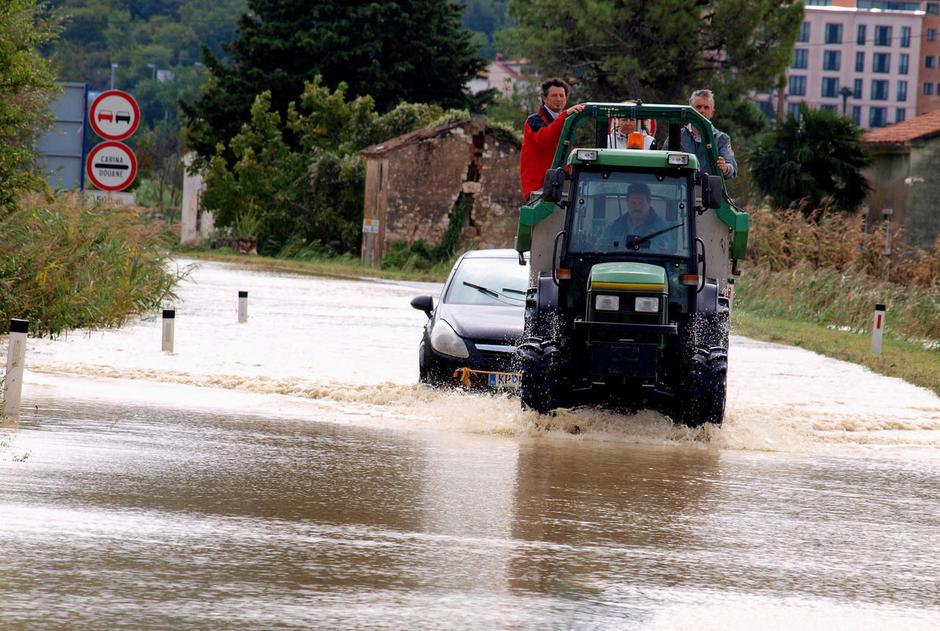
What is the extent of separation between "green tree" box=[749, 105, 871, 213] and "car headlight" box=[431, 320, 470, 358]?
3843cm

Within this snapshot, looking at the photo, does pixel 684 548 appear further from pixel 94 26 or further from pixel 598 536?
pixel 94 26

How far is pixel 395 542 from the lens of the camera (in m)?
7.99

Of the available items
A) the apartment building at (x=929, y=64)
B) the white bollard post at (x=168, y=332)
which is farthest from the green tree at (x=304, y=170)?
the apartment building at (x=929, y=64)

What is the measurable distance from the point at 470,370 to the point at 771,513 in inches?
211

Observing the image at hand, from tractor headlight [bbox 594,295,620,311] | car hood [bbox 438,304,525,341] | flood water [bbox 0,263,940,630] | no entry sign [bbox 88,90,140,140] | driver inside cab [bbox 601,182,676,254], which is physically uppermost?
no entry sign [bbox 88,90,140,140]

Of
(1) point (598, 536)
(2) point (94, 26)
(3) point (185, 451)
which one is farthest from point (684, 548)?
(2) point (94, 26)

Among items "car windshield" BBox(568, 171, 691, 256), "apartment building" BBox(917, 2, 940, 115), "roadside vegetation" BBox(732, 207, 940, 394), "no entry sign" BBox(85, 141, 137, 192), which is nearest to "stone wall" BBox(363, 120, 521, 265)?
"roadside vegetation" BBox(732, 207, 940, 394)

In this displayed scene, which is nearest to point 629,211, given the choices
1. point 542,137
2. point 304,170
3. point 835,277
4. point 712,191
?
point 712,191

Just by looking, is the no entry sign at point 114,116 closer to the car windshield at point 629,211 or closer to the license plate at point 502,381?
the license plate at point 502,381

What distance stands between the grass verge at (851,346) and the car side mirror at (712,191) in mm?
6945

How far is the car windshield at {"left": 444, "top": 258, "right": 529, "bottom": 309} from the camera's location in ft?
52.5

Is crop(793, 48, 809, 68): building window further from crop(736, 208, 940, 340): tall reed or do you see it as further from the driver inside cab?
the driver inside cab

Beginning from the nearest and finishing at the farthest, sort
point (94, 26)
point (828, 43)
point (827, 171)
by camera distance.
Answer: point (827, 171) < point (94, 26) < point (828, 43)

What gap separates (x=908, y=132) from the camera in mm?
56750
